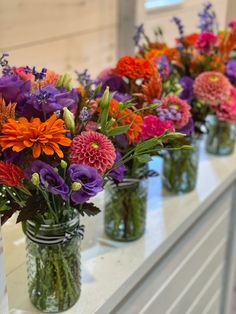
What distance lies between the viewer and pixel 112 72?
1023 mm

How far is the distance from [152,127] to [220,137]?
2.05ft

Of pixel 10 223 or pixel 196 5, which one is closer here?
pixel 10 223

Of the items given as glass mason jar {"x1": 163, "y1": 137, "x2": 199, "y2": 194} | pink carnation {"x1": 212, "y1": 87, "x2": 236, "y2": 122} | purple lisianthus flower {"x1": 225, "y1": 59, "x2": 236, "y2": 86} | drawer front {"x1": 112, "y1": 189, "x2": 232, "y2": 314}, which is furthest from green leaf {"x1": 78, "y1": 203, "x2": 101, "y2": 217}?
purple lisianthus flower {"x1": 225, "y1": 59, "x2": 236, "y2": 86}

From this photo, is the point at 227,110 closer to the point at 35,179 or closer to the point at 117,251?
the point at 117,251

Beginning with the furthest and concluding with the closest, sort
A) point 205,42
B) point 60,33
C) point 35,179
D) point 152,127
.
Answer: point 60,33 → point 205,42 → point 152,127 → point 35,179

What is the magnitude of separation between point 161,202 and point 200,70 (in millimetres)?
365

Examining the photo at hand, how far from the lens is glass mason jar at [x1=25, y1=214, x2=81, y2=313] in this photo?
76 centimetres

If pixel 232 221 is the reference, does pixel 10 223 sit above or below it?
above

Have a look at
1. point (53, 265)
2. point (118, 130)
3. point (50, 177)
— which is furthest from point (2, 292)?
point (118, 130)

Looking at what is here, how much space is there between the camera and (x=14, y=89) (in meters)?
0.73

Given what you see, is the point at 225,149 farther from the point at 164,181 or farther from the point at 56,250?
the point at 56,250

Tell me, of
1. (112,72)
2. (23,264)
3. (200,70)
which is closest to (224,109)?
(200,70)

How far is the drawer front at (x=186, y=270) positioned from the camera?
100 centimetres

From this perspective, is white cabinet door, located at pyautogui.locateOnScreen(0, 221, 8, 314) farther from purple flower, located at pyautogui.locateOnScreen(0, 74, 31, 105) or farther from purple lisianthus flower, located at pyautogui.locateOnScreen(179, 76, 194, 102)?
purple lisianthus flower, located at pyautogui.locateOnScreen(179, 76, 194, 102)
